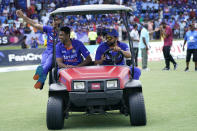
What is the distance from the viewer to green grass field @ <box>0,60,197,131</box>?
25.6ft

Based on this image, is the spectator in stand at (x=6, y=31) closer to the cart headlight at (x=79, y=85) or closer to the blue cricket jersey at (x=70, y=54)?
the blue cricket jersey at (x=70, y=54)

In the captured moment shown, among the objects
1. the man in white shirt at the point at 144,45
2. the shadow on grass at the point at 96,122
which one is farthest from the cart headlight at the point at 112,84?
the man in white shirt at the point at 144,45

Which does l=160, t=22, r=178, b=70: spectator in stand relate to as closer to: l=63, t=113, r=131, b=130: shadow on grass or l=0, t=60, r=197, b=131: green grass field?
l=0, t=60, r=197, b=131: green grass field

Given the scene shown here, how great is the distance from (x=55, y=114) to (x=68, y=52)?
5.05 ft

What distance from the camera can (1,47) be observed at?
96.0 ft

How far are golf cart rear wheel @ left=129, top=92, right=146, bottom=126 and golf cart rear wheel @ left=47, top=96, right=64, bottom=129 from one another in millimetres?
1018

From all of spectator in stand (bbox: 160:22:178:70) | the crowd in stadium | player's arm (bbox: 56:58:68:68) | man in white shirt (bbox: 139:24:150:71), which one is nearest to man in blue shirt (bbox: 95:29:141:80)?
player's arm (bbox: 56:58:68:68)

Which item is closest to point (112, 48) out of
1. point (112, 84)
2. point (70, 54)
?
point (70, 54)

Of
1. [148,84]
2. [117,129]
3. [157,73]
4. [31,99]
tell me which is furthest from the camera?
[157,73]

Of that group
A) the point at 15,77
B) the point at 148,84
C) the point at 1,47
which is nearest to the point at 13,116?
the point at 148,84

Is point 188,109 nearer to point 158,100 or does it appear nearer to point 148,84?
point 158,100

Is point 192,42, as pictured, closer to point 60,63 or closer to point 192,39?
point 192,39

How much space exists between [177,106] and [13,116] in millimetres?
3042

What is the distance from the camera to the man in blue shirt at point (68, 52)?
8.66 m
